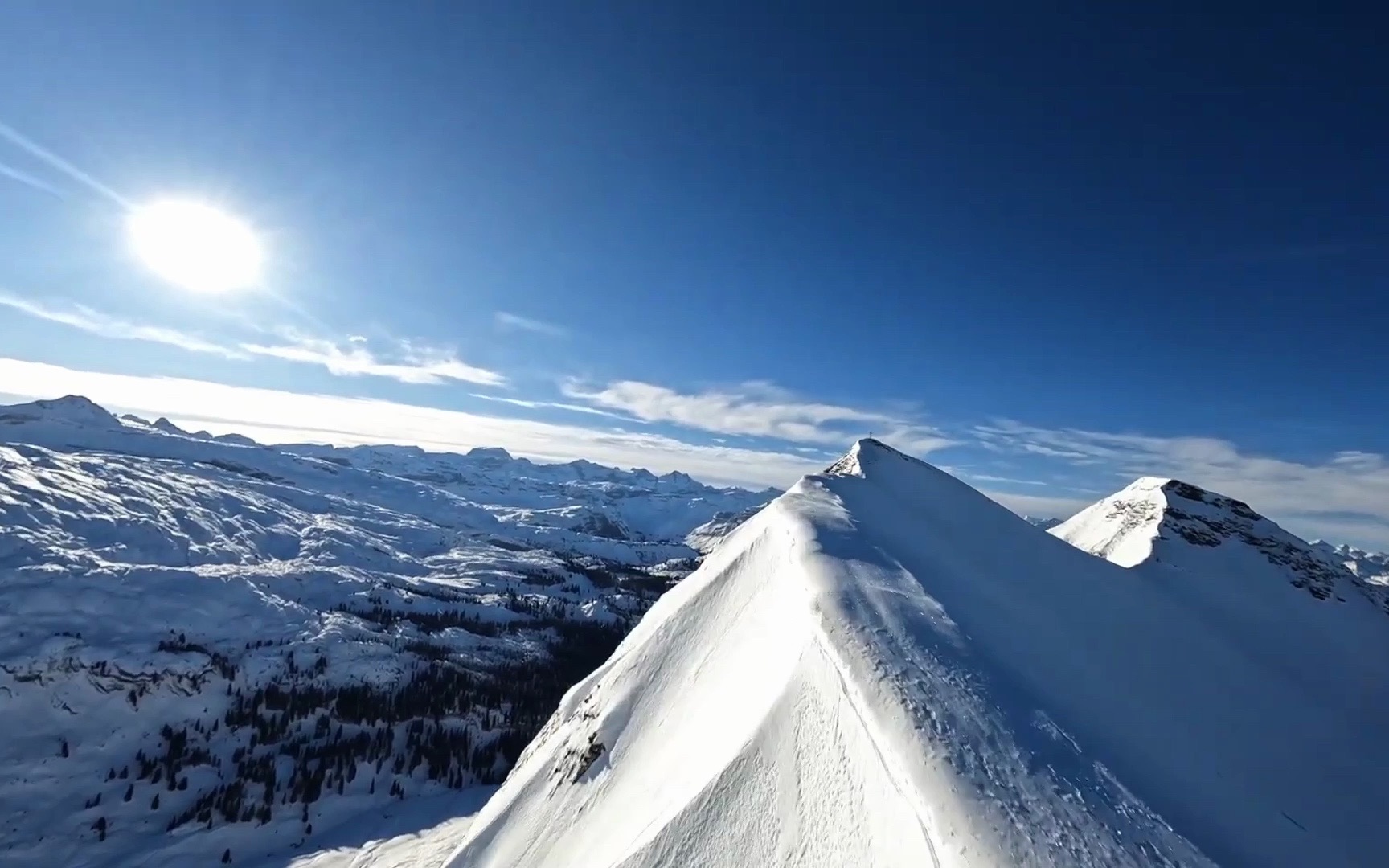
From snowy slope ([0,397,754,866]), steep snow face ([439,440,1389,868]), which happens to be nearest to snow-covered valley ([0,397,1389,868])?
steep snow face ([439,440,1389,868])

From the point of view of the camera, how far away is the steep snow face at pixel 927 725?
8992 millimetres

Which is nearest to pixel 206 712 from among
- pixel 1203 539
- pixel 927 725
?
pixel 927 725

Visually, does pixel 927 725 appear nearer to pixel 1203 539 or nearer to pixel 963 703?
pixel 963 703

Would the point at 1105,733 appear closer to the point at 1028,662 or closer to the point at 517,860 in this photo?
the point at 1028,662

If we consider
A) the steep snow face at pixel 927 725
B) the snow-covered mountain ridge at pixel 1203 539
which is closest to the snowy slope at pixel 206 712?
the steep snow face at pixel 927 725

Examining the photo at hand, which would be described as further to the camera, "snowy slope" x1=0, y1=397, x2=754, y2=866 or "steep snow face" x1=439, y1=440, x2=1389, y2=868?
"snowy slope" x1=0, y1=397, x2=754, y2=866

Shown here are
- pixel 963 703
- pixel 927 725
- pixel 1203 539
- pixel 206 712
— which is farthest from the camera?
pixel 206 712

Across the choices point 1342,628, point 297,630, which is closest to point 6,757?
point 297,630

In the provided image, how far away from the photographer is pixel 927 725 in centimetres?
964

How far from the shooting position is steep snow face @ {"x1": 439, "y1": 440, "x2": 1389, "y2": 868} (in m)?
8.99

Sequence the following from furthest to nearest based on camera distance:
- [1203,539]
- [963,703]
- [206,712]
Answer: [206,712] → [1203,539] → [963,703]

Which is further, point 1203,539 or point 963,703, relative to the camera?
point 1203,539

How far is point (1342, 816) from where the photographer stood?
17766 millimetres

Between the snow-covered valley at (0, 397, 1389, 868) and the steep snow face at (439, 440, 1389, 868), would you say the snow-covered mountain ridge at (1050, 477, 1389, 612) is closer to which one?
the snow-covered valley at (0, 397, 1389, 868)
